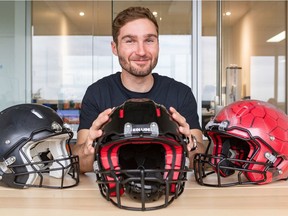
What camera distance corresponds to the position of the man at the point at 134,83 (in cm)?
111

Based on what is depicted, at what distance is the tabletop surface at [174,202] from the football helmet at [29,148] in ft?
0.10

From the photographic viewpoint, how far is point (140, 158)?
Result: 0.73 metres

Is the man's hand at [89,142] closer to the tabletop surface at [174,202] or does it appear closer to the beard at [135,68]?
the tabletop surface at [174,202]

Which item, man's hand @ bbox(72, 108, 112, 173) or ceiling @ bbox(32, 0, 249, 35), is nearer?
man's hand @ bbox(72, 108, 112, 173)

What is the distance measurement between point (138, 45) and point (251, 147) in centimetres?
47

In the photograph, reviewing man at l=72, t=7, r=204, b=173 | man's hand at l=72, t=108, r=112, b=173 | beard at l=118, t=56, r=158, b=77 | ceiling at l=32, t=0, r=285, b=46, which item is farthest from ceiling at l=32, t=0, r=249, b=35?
man's hand at l=72, t=108, r=112, b=173

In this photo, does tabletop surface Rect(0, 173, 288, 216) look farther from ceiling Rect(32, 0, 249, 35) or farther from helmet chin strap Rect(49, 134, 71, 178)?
ceiling Rect(32, 0, 249, 35)

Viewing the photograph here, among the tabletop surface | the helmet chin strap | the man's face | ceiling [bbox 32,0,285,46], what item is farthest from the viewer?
ceiling [bbox 32,0,285,46]

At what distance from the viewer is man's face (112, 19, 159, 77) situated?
3.64ft

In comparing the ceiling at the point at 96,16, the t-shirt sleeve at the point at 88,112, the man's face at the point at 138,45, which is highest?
the ceiling at the point at 96,16

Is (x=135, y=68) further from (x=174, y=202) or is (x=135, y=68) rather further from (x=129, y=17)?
(x=174, y=202)

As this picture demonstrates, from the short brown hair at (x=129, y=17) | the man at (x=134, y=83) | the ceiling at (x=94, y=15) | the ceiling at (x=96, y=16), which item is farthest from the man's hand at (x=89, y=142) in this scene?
the ceiling at (x=94, y=15)

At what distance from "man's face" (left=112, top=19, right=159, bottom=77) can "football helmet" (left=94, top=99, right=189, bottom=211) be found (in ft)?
1.45

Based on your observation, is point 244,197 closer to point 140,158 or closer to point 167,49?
point 140,158
